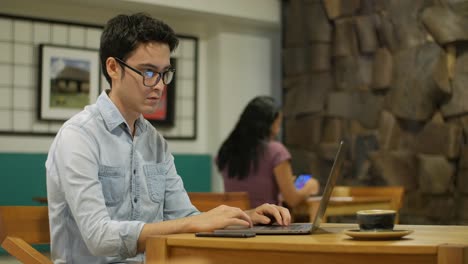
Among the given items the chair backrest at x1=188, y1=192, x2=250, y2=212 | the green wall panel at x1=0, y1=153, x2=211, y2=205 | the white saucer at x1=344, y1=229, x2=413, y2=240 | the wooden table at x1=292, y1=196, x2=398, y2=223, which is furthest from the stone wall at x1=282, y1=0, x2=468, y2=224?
the white saucer at x1=344, y1=229, x2=413, y2=240

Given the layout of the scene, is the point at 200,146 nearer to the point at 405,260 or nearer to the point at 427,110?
the point at 427,110

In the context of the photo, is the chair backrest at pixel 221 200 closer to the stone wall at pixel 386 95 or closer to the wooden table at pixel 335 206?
the wooden table at pixel 335 206

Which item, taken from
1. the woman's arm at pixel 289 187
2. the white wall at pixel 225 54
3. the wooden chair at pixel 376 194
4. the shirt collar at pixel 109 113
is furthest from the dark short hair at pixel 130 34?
the white wall at pixel 225 54

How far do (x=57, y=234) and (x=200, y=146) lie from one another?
4.62m

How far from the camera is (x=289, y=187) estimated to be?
14.0ft

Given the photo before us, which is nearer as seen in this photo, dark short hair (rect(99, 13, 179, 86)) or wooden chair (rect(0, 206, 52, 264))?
wooden chair (rect(0, 206, 52, 264))

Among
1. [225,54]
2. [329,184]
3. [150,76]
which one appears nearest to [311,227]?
[329,184]

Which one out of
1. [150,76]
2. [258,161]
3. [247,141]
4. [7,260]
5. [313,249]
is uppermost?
[150,76]

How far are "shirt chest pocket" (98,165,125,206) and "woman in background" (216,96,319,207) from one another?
2183 mm

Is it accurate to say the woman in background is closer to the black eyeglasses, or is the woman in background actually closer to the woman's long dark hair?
the woman's long dark hair

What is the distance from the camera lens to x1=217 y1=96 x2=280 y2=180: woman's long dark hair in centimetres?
438

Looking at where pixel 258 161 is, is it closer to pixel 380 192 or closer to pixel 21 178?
pixel 380 192

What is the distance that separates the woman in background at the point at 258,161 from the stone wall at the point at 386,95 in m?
1.47

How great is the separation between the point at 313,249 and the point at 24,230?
994 mm
